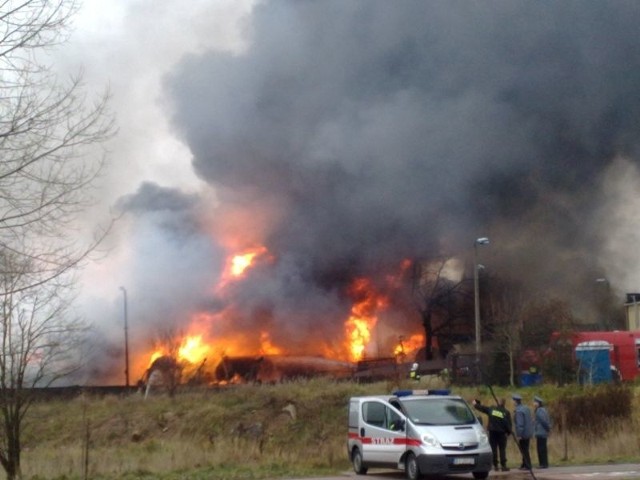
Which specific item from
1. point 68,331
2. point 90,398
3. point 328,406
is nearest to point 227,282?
point 90,398

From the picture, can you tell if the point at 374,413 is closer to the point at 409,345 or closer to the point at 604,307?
the point at 409,345

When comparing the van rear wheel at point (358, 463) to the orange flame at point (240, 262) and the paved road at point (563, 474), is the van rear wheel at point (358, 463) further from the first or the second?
the orange flame at point (240, 262)

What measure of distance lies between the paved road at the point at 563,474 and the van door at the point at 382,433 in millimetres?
460

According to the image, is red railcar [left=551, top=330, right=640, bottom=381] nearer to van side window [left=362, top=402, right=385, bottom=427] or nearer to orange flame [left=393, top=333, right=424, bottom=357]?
orange flame [left=393, top=333, right=424, bottom=357]

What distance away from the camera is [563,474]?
17.8 metres

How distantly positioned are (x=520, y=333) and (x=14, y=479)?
24.6m

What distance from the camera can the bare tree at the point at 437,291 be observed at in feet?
156

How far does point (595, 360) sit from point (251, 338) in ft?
58.1

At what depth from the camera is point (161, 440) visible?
103 ft

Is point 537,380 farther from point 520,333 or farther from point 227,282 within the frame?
point 227,282

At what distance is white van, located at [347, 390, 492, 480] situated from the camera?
16.8 metres

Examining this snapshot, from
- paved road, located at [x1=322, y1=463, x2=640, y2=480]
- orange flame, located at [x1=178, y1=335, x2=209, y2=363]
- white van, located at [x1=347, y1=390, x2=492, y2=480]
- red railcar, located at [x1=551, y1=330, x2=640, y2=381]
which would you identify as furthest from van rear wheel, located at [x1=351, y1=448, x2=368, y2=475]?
orange flame, located at [x1=178, y1=335, x2=209, y2=363]

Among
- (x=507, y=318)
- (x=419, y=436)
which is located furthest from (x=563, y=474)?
(x=507, y=318)

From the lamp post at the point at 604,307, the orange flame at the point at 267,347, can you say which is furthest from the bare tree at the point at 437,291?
the lamp post at the point at 604,307
